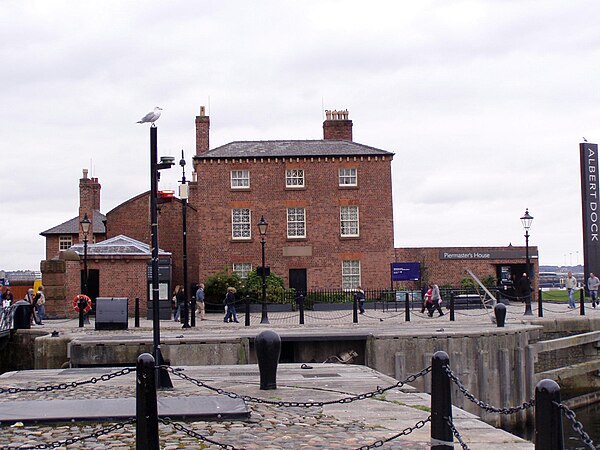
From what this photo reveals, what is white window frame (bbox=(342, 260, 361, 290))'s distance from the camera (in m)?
42.2

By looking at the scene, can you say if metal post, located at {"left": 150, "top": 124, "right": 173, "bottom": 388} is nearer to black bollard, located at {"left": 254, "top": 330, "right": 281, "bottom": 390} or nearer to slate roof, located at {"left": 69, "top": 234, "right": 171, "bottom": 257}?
black bollard, located at {"left": 254, "top": 330, "right": 281, "bottom": 390}

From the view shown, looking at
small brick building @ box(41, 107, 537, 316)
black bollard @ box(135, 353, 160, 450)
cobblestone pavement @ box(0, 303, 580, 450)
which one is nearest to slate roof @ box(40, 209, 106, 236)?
small brick building @ box(41, 107, 537, 316)

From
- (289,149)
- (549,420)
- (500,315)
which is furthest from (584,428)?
(289,149)

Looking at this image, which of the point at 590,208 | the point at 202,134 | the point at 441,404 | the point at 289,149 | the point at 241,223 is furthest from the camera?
the point at 202,134

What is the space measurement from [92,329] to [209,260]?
53.2ft

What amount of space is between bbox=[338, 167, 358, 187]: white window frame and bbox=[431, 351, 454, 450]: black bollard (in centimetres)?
3605

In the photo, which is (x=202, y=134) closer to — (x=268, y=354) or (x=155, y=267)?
(x=155, y=267)

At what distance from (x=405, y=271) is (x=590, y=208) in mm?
9952

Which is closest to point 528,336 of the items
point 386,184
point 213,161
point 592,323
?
point 592,323

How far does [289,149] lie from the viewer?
43438 millimetres

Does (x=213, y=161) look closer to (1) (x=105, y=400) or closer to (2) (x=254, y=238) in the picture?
(2) (x=254, y=238)

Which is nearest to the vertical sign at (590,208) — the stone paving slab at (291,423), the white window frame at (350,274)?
the white window frame at (350,274)

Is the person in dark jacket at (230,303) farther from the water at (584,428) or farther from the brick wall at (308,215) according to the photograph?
the brick wall at (308,215)

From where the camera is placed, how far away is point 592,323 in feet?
91.8
